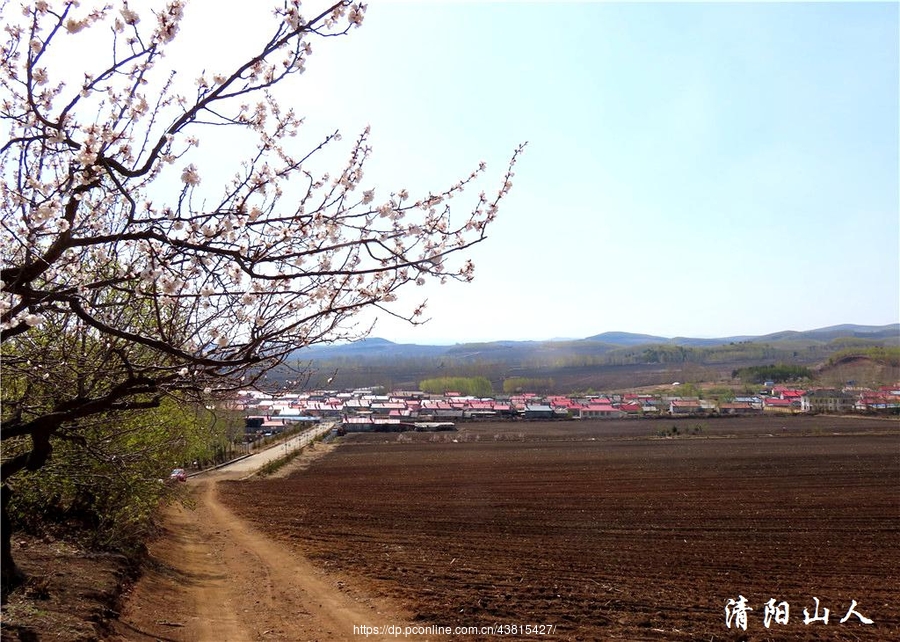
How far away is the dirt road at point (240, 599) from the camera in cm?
725

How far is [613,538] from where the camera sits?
13.5 meters

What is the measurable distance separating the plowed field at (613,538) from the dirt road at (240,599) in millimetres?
512

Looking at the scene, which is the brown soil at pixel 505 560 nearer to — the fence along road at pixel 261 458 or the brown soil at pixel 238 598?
the brown soil at pixel 238 598

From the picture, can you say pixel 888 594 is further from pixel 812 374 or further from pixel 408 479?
pixel 812 374

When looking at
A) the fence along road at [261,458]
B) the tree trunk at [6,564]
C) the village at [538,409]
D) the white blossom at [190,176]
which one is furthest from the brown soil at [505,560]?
the village at [538,409]

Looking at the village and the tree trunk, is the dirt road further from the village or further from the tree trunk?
the village

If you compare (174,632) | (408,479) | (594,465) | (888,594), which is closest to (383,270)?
(174,632)

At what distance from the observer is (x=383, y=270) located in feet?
11.9

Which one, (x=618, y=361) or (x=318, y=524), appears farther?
(x=618, y=361)

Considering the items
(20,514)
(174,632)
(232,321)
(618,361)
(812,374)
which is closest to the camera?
(232,321)

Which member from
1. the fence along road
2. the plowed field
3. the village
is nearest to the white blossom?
the plowed field

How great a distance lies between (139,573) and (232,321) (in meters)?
6.91

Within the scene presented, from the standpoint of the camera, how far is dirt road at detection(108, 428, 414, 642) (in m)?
7.25

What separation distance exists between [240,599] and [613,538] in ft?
26.7
